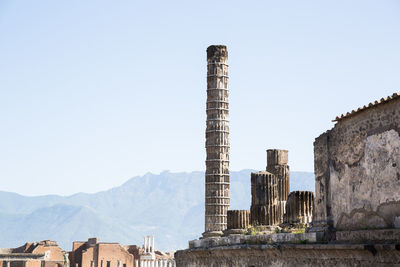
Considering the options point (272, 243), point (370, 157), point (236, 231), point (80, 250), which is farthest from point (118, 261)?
point (370, 157)

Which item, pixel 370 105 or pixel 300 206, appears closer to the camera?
pixel 370 105

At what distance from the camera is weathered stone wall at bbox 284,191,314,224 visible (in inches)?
644

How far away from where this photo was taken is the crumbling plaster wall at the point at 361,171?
1084 centimetres

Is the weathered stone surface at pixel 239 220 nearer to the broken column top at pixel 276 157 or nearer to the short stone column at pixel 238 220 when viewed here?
the short stone column at pixel 238 220

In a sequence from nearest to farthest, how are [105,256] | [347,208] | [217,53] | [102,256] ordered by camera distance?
1. [347,208]
2. [217,53]
3. [102,256]
4. [105,256]

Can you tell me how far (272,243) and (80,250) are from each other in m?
35.2

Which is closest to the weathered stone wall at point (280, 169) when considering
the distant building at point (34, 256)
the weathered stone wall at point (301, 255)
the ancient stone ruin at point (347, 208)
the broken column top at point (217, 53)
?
the weathered stone wall at point (301, 255)

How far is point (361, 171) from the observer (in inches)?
457

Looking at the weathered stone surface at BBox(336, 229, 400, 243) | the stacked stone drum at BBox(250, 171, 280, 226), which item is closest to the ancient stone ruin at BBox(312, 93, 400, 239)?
the weathered stone surface at BBox(336, 229, 400, 243)

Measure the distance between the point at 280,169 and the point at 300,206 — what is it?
5.33 m

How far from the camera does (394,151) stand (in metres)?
10.8

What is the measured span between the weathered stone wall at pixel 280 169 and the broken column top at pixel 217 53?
5.75 m

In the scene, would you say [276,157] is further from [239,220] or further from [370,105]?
[370,105]

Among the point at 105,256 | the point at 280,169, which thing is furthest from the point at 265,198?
the point at 105,256
